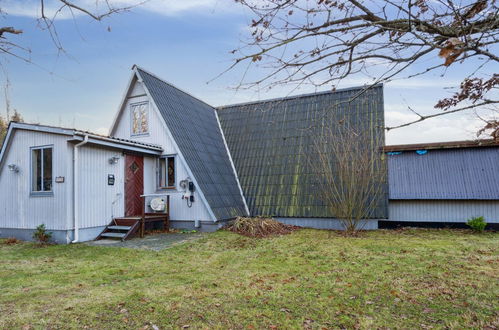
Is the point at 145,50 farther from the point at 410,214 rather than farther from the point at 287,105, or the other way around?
the point at 410,214

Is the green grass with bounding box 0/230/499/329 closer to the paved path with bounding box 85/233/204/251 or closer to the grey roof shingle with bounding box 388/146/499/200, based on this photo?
the paved path with bounding box 85/233/204/251

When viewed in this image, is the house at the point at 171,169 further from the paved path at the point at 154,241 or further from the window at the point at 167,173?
the paved path at the point at 154,241

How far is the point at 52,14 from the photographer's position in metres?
3.64

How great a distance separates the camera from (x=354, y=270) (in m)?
5.93

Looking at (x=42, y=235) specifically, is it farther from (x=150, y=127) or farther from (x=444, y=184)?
(x=444, y=184)

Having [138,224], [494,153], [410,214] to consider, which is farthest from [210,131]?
[494,153]

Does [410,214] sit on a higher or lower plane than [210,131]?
lower

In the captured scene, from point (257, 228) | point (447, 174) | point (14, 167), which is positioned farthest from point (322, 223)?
point (14, 167)

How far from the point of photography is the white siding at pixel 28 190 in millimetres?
9430

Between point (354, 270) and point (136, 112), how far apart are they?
1065 cm

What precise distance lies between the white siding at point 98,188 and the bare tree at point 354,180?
7440 millimetres

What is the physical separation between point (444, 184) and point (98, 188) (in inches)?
496

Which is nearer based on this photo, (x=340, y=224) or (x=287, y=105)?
(x=340, y=224)

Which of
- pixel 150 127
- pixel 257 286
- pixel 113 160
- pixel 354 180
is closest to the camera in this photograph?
pixel 257 286
